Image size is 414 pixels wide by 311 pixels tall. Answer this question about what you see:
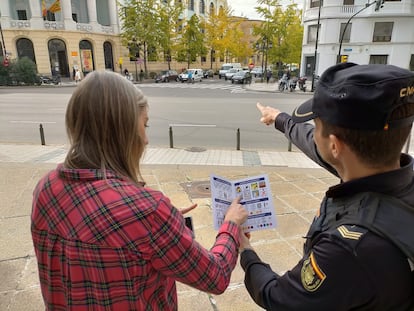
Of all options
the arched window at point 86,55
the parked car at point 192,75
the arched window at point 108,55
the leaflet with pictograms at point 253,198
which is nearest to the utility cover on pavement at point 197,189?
the leaflet with pictograms at point 253,198

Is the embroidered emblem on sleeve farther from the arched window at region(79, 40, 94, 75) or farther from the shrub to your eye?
the arched window at region(79, 40, 94, 75)

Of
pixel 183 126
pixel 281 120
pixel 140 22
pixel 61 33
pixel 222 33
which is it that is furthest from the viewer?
pixel 222 33

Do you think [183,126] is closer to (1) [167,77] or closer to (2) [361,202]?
(2) [361,202]

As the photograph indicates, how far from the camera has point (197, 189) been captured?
5.45 meters

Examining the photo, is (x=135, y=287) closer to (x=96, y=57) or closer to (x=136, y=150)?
(x=136, y=150)

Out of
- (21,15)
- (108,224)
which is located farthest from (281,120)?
(21,15)

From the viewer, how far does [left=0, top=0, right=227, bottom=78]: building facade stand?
38125 mm

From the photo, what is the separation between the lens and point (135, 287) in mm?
1241

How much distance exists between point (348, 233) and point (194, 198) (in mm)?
4102

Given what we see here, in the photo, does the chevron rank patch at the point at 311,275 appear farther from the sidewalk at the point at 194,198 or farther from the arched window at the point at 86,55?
→ the arched window at the point at 86,55

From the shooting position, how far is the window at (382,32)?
113 ft

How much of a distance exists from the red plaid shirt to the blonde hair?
2.5 inches

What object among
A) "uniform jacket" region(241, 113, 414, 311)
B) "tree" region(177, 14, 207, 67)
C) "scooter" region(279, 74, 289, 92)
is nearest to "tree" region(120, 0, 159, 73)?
"tree" region(177, 14, 207, 67)

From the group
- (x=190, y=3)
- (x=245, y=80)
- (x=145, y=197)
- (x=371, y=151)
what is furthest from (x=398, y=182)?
(x=190, y=3)
